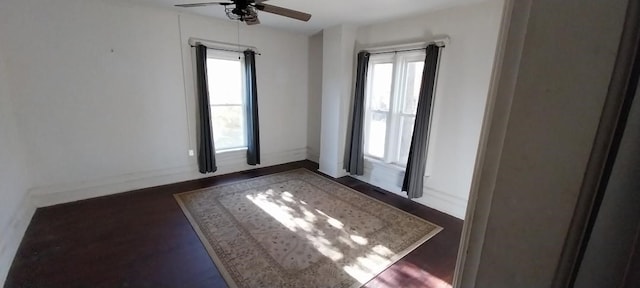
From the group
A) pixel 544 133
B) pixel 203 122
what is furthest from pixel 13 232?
pixel 544 133

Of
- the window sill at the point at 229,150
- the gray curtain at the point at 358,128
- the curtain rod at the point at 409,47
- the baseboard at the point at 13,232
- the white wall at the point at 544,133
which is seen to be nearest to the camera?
the white wall at the point at 544,133

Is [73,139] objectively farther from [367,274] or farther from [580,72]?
[580,72]

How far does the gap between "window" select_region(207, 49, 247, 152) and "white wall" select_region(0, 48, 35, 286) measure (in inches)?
79.1

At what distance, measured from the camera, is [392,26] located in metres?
3.59

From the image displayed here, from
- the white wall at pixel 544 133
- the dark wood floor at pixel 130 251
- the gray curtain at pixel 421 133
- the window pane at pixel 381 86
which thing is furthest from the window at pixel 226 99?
the white wall at pixel 544 133

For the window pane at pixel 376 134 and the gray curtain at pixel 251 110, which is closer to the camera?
the window pane at pixel 376 134

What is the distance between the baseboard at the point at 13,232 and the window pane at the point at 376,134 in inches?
155

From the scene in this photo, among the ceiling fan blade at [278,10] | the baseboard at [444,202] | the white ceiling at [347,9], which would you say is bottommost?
the baseboard at [444,202]

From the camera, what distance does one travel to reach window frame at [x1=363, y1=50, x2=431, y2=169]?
3523 mm

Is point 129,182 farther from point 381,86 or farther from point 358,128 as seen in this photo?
point 381,86

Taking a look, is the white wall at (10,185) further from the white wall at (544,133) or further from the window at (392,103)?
the window at (392,103)

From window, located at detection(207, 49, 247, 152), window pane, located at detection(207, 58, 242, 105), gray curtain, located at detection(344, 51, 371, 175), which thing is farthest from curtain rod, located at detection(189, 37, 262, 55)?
gray curtain, located at detection(344, 51, 371, 175)

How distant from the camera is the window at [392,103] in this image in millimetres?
3502

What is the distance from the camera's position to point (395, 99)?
3682 millimetres
